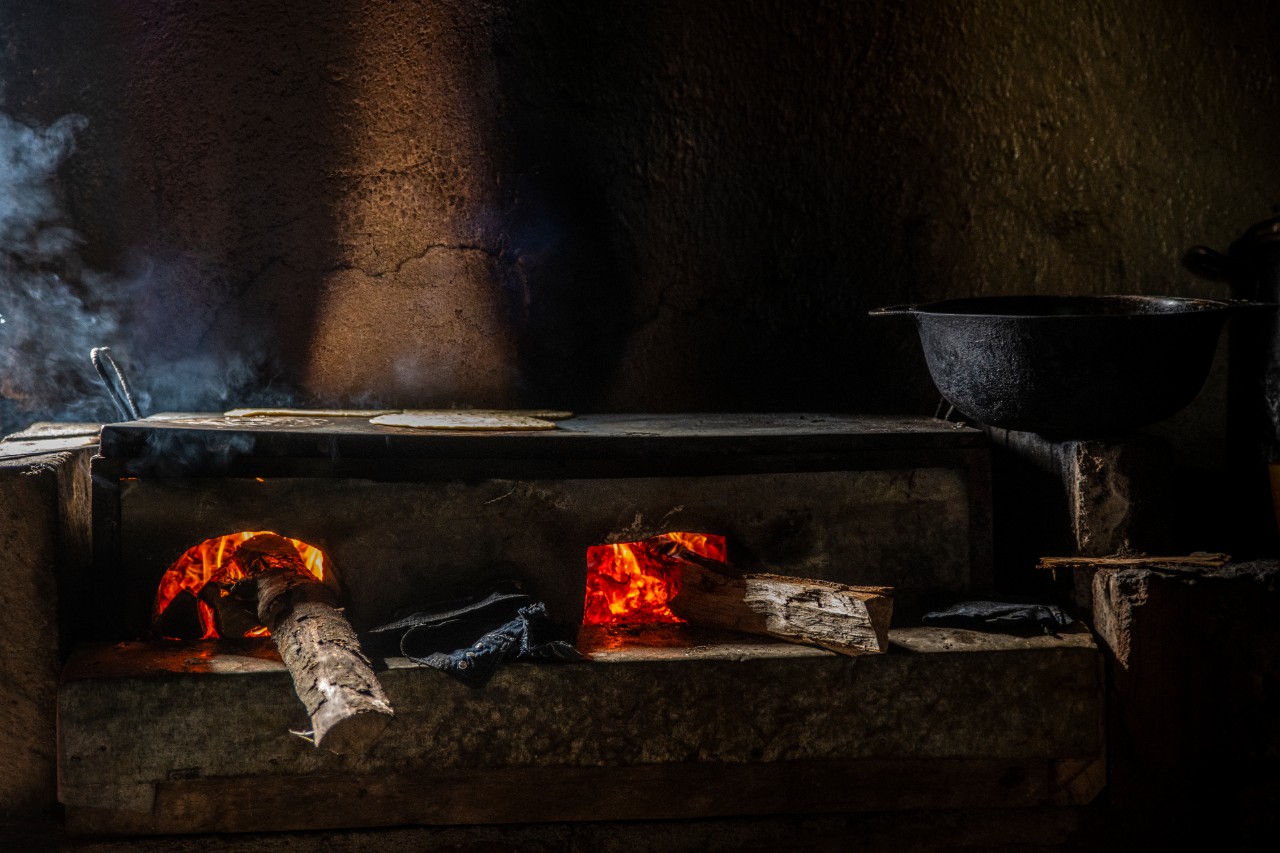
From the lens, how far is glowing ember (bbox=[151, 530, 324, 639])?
3615 mm

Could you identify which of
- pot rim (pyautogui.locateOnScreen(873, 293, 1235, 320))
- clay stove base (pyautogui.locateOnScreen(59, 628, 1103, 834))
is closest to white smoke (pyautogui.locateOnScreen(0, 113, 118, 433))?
clay stove base (pyautogui.locateOnScreen(59, 628, 1103, 834))

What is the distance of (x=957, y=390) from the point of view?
363 centimetres

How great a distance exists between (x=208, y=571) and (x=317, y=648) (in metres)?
0.89

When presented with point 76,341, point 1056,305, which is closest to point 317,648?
point 76,341

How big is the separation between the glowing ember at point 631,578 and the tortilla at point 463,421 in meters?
0.53

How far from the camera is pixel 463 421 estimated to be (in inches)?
152

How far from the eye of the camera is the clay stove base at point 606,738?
10.2ft

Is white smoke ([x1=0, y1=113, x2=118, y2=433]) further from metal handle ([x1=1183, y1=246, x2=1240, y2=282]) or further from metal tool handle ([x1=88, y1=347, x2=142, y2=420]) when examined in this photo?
metal handle ([x1=1183, y1=246, x2=1240, y2=282])

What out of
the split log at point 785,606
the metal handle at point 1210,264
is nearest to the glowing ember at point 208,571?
the split log at point 785,606

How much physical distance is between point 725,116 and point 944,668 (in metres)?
2.54

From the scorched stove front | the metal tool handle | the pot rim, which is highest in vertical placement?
the pot rim

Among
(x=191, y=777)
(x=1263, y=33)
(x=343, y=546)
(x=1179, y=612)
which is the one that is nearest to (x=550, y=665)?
(x=343, y=546)

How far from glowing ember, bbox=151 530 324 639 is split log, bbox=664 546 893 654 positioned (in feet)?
4.25

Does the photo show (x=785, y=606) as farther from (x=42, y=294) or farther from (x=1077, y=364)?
(x=42, y=294)
